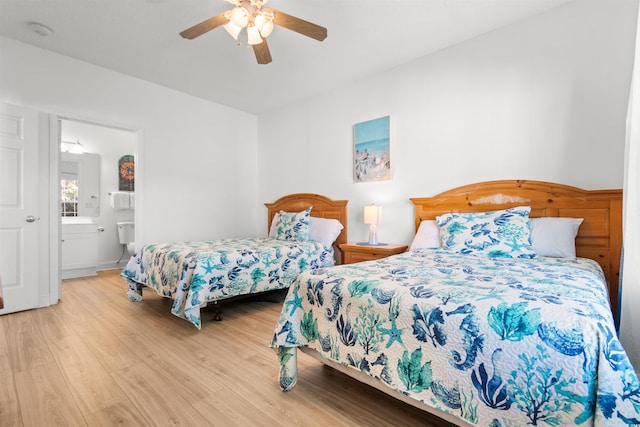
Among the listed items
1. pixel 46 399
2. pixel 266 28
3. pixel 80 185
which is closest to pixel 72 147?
pixel 80 185

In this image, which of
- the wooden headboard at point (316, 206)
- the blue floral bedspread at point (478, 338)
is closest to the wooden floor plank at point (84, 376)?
the blue floral bedspread at point (478, 338)

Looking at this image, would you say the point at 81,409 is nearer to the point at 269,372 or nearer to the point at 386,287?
the point at 269,372

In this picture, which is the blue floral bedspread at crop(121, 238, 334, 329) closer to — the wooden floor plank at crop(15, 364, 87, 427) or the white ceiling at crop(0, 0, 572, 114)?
the wooden floor plank at crop(15, 364, 87, 427)

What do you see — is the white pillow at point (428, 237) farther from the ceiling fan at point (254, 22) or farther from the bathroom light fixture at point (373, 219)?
the ceiling fan at point (254, 22)

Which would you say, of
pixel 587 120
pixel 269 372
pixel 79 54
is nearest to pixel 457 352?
pixel 269 372

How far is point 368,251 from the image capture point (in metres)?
3.36

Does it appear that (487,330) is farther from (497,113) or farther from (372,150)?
(372,150)

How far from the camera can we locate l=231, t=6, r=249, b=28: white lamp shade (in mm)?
2172

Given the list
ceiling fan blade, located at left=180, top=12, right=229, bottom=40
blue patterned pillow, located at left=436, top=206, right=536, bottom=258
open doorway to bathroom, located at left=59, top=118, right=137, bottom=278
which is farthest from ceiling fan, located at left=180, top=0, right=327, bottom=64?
open doorway to bathroom, located at left=59, top=118, right=137, bottom=278

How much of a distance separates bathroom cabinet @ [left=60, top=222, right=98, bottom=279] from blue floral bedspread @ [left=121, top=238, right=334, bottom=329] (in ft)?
6.77

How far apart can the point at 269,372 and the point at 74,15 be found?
10.9ft

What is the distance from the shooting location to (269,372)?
6.44ft

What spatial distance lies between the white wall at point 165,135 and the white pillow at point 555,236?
12.9 ft

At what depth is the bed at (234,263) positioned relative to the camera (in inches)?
106
